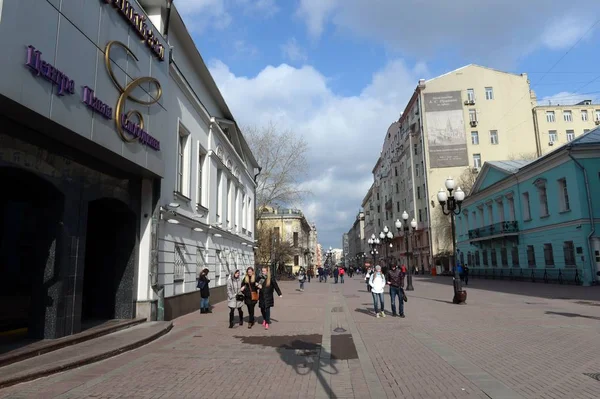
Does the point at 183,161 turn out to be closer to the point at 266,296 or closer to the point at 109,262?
the point at 109,262

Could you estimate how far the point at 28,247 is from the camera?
9297 millimetres

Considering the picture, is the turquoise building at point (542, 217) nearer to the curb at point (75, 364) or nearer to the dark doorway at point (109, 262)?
the dark doorway at point (109, 262)

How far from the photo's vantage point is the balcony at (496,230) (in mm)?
34750

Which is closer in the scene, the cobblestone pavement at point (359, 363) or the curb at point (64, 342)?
the cobblestone pavement at point (359, 363)

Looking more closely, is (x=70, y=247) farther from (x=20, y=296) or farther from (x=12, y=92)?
(x=12, y=92)

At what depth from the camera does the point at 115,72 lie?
9820 millimetres

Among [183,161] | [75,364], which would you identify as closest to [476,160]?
[183,161]

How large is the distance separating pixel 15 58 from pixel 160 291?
757 centimetres

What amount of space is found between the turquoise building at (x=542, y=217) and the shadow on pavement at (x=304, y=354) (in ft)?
76.3

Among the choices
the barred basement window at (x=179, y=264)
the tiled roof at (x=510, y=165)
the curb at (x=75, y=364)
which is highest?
the tiled roof at (x=510, y=165)

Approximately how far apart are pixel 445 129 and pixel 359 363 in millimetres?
50021

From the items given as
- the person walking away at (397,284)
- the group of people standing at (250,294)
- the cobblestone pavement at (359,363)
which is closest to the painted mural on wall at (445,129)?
the person walking away at (397,284)

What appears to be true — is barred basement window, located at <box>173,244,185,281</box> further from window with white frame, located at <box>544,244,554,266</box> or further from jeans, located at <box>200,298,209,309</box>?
window with white frame, located at <box>544,244,554,266</box>

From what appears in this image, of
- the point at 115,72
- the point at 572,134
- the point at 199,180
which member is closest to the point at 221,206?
the point at 199,180
